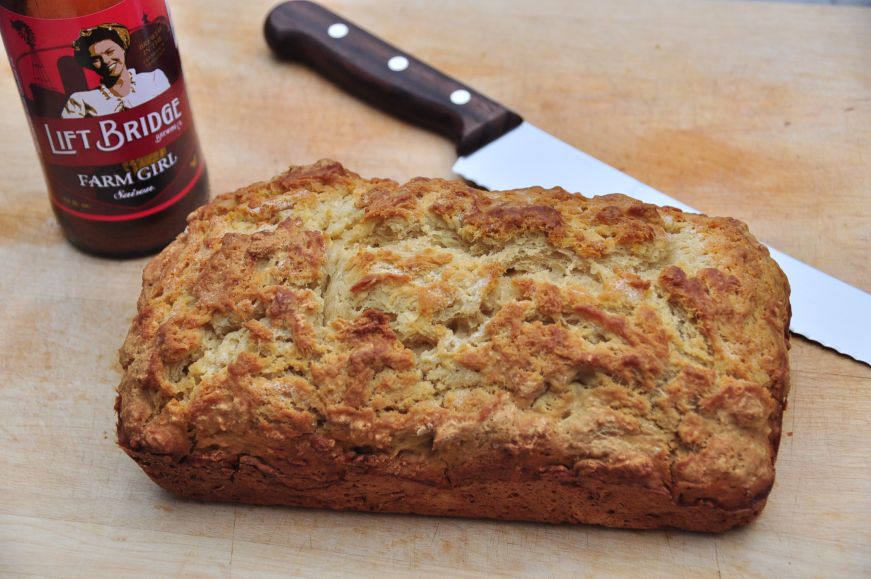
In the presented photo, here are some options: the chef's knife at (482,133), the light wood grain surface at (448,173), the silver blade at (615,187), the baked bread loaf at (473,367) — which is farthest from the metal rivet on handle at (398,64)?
the baked bread loaf at (473,367)

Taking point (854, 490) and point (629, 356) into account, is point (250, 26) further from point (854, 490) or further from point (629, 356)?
point (854, 490)

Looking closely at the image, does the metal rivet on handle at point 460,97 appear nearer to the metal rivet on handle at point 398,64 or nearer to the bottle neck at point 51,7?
the metal rivet on handle at point 398,64

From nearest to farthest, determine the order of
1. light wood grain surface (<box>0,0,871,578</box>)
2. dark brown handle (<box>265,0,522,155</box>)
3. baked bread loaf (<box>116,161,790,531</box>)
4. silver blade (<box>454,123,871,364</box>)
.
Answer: baked bread loaf (<box>116,161,790,531</box>) → light wood grain surface (<box>0,0,871,578</box>) → silver blade (<box>454,123,871,364</box>) → dark brown handle (<box>265,0,522,155</box>)

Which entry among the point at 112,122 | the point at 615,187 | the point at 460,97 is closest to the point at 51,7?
the point at 112,122

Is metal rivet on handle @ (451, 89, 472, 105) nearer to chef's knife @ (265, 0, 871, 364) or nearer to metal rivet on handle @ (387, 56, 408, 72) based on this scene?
chef's knife @ (265, 0, 871, 364)

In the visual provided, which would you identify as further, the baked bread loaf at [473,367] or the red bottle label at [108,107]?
the red bottle label at [108,107]

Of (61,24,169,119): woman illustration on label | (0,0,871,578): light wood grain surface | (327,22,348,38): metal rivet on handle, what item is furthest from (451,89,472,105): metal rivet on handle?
(61,24,169,119): woman illustration on label

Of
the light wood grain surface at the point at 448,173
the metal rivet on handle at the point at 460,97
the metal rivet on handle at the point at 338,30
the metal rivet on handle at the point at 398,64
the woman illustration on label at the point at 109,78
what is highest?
the woman illustration on label at the point at 109,78
